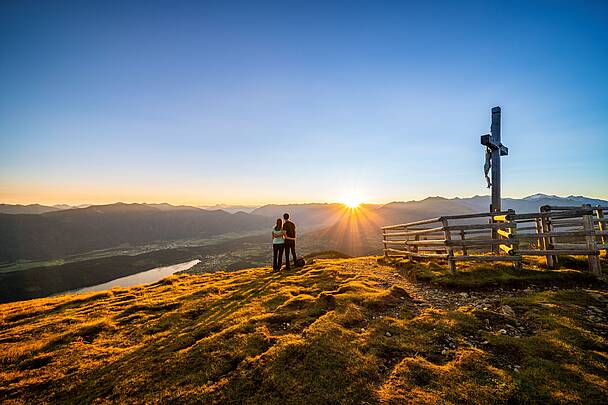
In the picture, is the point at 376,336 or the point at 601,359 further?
the point at 376,336

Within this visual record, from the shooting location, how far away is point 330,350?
5926mm

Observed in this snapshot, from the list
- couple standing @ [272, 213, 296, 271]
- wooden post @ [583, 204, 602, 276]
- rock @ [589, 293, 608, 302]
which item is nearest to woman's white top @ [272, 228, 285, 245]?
couple standing @ [272, 213, 296, 271]

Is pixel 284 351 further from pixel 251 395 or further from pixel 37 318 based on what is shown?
pixel 37 318

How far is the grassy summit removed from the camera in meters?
4.73

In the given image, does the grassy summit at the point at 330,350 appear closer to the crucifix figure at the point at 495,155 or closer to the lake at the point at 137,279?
the crucifix figure at the point at 495,155

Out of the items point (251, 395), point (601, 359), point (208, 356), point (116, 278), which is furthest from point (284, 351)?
point (116, 278)

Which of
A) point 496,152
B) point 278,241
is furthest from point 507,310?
point 278,241

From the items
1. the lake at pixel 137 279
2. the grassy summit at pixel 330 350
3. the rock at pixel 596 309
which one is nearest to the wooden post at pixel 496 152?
the grassy summit at pixel 330 350

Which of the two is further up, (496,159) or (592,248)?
(496,159)

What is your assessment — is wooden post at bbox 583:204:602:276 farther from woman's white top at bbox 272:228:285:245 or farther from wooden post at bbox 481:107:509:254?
woman's white top at bbox 272:228:285:245

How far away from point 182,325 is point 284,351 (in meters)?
4.73

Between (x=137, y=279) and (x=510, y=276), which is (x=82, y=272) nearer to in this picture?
(x=137, y=279)

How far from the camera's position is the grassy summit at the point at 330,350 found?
15.5ft

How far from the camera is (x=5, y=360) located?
6.79 metres
